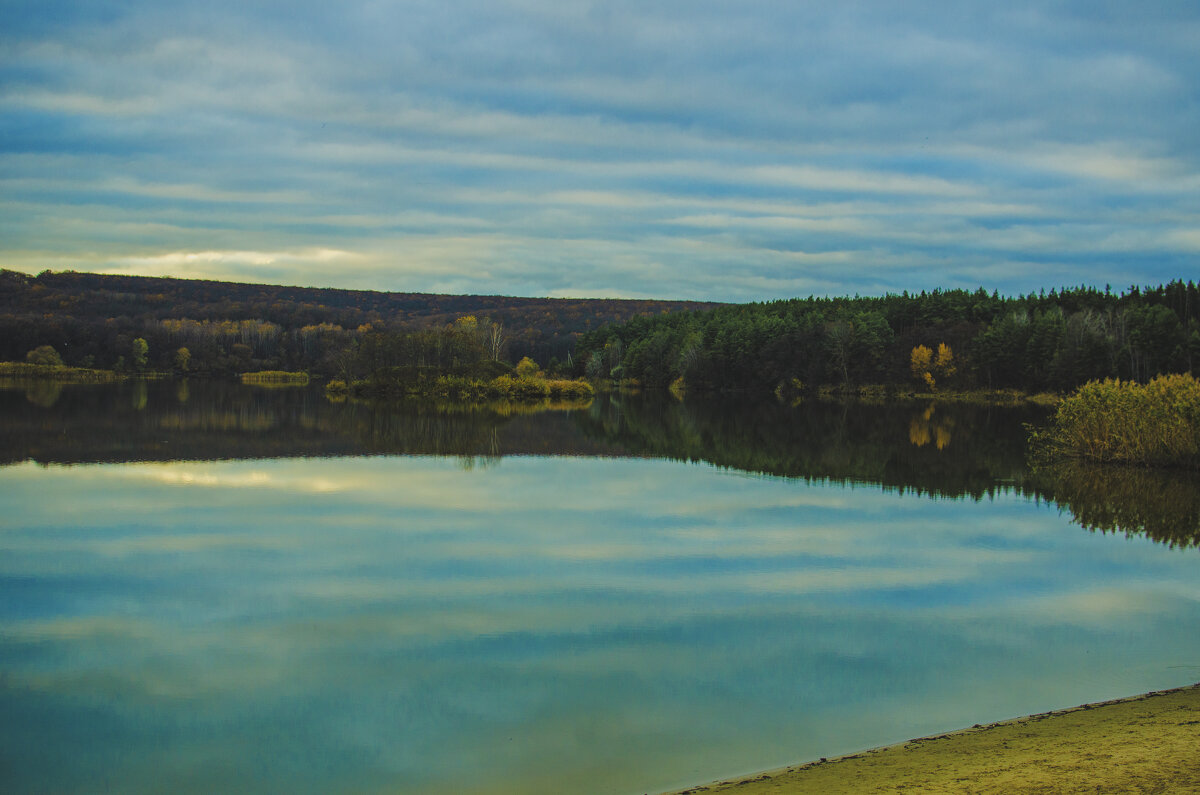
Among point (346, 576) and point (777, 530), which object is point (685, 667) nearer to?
point (346, 576)

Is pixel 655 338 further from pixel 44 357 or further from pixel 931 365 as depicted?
pixel 44 357

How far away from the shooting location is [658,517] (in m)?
13.9

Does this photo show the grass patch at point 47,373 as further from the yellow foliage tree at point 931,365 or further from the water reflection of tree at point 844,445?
the yellow foliage tree at point 931,365

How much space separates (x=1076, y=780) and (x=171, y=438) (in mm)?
24222

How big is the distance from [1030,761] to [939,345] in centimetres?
7969

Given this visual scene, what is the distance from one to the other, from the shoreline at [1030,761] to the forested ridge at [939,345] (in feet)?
212

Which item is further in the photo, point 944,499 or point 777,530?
point 944,499

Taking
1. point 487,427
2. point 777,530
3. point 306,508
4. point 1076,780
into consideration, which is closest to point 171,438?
point 487,427

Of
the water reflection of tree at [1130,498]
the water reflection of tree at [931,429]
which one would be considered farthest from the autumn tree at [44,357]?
the water reflection of tree at [1130,498]

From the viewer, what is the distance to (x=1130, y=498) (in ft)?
54.5

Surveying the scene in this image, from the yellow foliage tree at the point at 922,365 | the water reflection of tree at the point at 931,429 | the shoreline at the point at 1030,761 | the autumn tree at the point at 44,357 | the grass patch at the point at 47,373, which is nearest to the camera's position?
the shoreline at the point at 1030,761

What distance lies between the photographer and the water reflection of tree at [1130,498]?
45.3 feet

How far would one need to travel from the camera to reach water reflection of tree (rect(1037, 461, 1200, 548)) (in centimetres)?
1380

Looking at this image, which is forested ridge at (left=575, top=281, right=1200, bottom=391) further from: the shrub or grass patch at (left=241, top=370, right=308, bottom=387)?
the shrub
